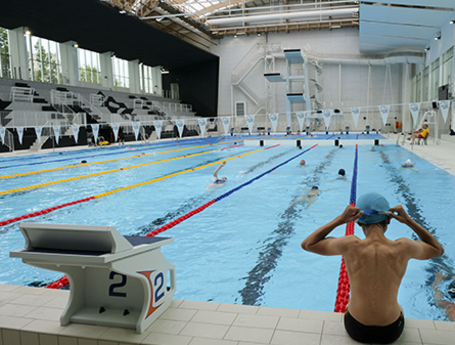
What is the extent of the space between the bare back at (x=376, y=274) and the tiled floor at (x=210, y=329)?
0.18 metres

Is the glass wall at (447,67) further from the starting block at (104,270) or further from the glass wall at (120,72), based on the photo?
the glass wall at (120,72)

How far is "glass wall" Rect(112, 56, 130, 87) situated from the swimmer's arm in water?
2930 cm

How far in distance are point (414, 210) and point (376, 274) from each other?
14.6 ft

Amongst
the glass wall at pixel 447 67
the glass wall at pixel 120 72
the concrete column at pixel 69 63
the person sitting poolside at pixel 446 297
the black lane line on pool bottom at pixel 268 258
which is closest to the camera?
the person sitting poolside at pixel 446 297

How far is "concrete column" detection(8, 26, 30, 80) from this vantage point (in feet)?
66.7

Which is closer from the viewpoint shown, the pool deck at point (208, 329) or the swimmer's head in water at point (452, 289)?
the pool deck at point (208, 329)

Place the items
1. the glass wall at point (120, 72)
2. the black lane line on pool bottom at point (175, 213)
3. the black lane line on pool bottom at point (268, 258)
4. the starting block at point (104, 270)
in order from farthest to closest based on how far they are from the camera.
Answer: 1. the glass wall at point (120, 72)
2. the black lane line on pool bottom at point (175, 213)
3. the black lane line on pool bottom at point (268, 258)
4. the starting block at point (104, 270)

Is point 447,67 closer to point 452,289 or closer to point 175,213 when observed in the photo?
point 175,213

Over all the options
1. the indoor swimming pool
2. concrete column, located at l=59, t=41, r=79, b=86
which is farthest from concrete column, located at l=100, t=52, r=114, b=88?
the indoor swimming pool

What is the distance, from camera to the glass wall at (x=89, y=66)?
25.4m

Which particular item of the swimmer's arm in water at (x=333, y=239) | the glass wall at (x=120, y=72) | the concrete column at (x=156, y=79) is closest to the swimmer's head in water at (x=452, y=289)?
the swimmer's arm in water at (x=333, y=239)

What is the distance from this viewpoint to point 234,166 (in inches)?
427

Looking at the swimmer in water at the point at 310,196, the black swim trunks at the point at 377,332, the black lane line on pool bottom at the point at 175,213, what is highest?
the black swim trunks at the point at 377,332

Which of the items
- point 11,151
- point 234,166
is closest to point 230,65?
point 11,151
